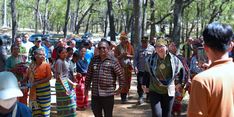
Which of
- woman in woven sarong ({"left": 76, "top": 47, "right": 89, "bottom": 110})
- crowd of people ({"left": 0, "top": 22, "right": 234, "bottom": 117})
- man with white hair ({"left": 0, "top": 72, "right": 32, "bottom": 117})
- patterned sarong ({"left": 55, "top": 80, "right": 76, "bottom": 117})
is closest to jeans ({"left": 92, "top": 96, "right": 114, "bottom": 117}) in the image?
crowd of people ({"left": 0, "top": 22, "right": 234, "bottom": 117})

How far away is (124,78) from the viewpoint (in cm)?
683

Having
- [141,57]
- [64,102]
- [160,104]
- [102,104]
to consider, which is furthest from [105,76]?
[141,57]

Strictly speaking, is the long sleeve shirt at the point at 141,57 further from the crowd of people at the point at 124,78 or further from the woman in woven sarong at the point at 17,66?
the woman in woven sarong at the point at 17,66

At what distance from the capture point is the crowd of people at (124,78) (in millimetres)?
2666

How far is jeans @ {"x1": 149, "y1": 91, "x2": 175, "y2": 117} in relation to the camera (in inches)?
235

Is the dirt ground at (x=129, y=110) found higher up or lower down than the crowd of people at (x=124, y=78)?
lower down

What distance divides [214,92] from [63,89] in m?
4.69

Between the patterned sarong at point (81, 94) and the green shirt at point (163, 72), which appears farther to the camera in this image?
the patterned sarong at point (81, 94)

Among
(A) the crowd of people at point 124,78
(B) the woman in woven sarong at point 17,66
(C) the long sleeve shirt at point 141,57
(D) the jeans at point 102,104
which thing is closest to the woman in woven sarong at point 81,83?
(A) the crowd of people at point 124,78

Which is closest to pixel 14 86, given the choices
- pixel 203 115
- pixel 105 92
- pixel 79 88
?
pixel 203 115

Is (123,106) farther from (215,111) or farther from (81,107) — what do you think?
(215,111)

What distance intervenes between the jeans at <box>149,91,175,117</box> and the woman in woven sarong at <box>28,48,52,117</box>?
6.12 ft

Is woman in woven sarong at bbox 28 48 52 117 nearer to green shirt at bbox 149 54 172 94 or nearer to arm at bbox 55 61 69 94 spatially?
arm at bbox 55 61 69 94

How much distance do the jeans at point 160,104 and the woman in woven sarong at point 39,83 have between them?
186cm
